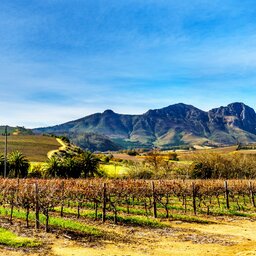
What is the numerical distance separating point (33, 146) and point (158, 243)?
361ft

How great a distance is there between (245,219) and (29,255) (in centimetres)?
2008

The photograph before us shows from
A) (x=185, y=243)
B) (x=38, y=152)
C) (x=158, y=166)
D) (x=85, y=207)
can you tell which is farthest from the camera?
(x=38, y=152)

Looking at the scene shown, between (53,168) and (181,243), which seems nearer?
(181,243)

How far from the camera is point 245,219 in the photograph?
3125 centimetres

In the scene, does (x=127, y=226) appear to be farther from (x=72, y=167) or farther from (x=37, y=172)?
(x=37, y=172)

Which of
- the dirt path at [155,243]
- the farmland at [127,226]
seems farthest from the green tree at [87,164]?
the dirt path at [155,243]

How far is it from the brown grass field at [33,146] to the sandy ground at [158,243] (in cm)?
8527

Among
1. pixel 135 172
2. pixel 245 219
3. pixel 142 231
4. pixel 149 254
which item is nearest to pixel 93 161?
pixel 135 172

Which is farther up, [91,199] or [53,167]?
[53,167]

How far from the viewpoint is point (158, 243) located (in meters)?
20.7

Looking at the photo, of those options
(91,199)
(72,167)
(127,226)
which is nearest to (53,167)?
(72,167)

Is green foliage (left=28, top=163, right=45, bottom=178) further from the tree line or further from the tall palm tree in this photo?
the tall palm tree

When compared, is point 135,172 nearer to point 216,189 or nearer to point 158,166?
point 158,166

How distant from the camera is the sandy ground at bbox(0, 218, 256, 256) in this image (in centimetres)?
1817
